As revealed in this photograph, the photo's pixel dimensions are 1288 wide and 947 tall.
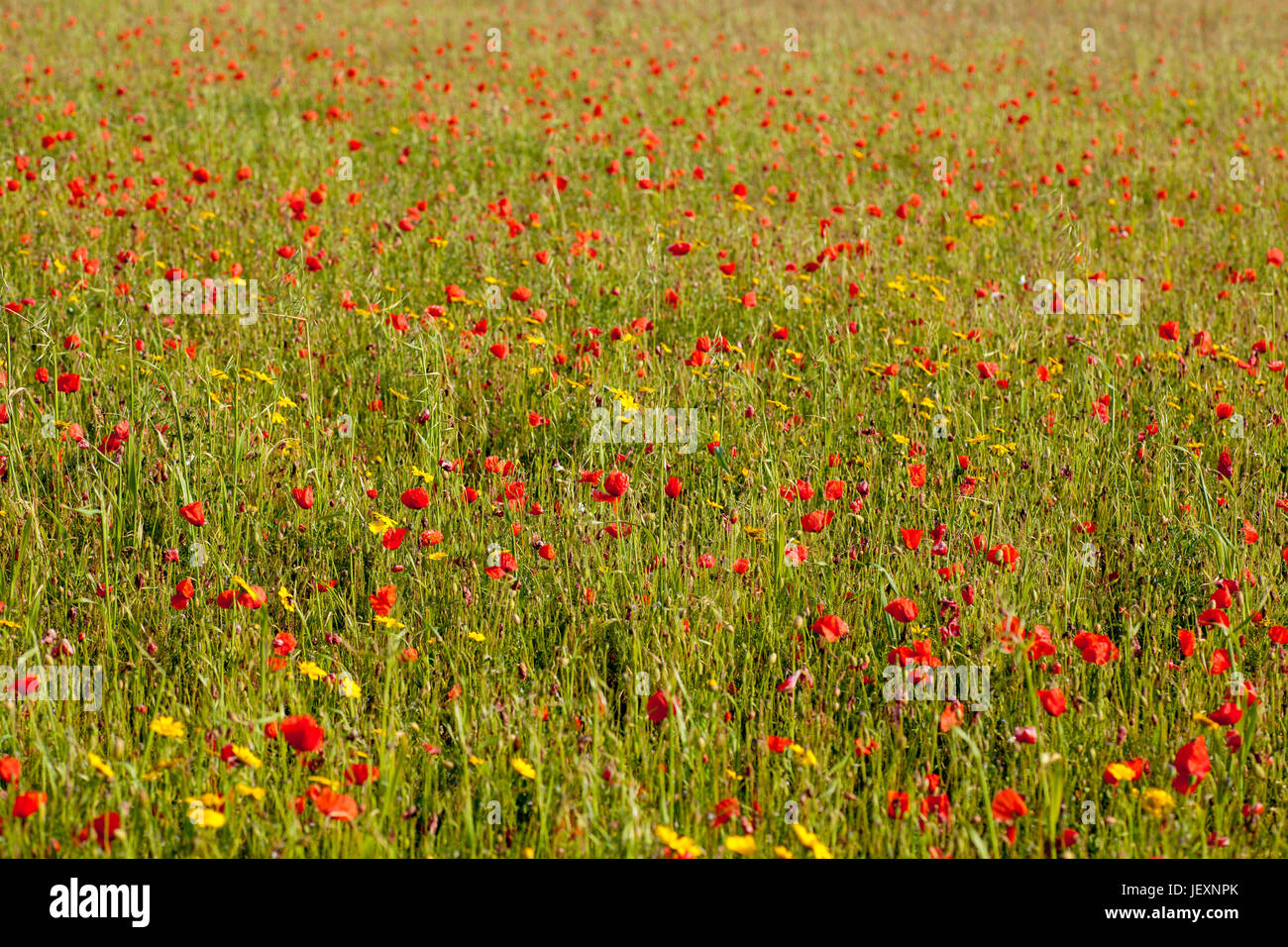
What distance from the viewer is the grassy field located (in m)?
2.58

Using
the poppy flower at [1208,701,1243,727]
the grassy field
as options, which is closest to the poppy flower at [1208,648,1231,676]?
the grassy field

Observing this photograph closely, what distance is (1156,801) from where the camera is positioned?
247 centimetres

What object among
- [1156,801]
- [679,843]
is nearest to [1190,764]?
[1156,801]

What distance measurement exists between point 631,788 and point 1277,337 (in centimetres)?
455

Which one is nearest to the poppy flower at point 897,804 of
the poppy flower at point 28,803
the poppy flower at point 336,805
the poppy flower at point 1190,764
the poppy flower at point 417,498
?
the poppy flower at point 1190,764

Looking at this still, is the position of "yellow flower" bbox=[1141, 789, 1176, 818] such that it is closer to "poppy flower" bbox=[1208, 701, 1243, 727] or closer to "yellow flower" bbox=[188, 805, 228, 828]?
"poppy flower" bbox=[1208, 701, 1243, 727]

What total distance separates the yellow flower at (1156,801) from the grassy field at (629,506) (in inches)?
0.5

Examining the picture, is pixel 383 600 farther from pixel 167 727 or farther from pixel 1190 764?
pixel 1190 764

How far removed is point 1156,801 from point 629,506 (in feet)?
6.24

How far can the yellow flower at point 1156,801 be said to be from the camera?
242 centimetres

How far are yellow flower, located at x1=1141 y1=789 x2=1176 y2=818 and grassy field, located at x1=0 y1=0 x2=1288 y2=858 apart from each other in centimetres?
1

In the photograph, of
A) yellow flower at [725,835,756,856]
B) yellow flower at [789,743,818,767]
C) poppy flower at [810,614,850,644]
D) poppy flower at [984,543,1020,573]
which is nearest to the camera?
yellow flower at [725,835,756,856]
